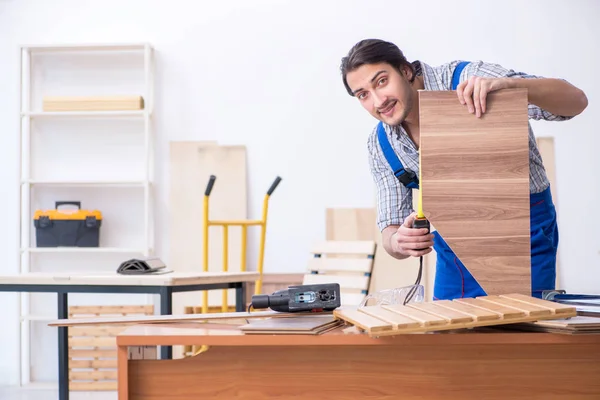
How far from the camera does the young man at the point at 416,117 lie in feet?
6.11

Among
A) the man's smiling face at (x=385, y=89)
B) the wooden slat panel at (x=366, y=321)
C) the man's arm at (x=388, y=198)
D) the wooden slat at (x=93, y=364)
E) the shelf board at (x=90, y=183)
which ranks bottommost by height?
the wooden slat at (x=93, y=364)

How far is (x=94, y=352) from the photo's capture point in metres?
4.65

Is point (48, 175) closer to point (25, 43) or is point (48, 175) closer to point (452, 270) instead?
point (25, 43)

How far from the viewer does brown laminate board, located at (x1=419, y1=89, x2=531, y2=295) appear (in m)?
1.63

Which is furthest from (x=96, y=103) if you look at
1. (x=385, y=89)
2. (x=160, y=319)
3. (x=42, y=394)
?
(x=160, y=319)

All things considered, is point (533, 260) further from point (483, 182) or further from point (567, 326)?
point (567, 326)

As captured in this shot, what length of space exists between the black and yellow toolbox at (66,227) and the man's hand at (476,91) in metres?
3.48

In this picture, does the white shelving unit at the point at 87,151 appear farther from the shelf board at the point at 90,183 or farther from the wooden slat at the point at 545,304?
the wooden slat at the point at 545,304

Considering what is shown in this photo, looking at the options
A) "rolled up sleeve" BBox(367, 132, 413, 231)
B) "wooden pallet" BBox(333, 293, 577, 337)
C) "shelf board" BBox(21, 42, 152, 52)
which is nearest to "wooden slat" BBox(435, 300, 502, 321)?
"wooden pallet" BBox(333, 293, 577, 337)

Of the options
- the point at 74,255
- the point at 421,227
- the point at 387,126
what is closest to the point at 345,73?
the point at 387,126

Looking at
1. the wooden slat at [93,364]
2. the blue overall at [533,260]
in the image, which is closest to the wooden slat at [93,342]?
the wooden slat at [93,364]

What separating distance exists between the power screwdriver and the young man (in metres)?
0.24

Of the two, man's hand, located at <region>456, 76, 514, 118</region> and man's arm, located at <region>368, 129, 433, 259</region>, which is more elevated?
man's hand, located at <region>456, 76, 514, 118</region>

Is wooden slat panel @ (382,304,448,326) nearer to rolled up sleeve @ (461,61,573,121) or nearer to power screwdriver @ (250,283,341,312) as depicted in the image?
power screwdriver @ (250,283,341,312)
